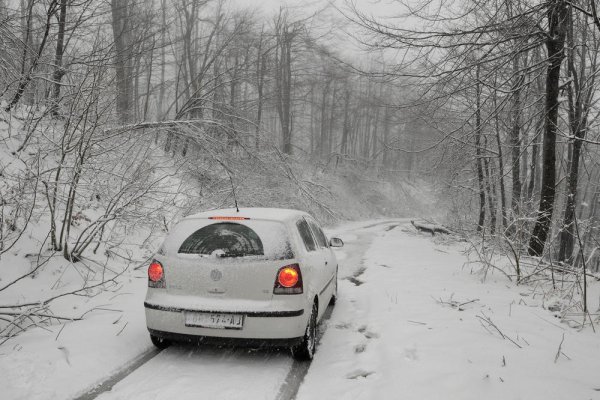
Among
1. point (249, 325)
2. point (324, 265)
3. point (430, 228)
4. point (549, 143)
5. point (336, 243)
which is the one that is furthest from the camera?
point (430, 228)

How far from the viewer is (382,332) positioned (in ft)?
18.2

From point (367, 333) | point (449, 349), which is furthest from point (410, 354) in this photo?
point (367, 333)

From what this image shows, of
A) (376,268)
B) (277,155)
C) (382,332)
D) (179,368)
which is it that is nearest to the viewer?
(179,368)

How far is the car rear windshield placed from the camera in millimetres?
4395

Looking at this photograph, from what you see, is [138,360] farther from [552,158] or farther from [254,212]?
[552,158]

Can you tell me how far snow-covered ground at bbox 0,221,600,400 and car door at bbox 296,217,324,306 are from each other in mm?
792

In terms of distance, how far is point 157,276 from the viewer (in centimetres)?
451

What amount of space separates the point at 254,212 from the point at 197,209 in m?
7.30

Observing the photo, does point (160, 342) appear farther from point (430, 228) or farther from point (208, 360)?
point (430, 228)

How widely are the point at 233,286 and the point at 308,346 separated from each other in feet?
3.47

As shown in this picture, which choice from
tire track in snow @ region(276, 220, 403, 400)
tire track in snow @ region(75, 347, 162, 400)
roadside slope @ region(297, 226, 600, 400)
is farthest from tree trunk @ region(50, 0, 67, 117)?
roadside slope @ region(297, 226, 600, 400)

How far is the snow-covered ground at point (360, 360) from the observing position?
3785 millimetres

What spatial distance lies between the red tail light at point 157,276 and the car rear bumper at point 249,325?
0.22 meters

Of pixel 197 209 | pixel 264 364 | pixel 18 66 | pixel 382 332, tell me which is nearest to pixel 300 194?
pixel 197 209
